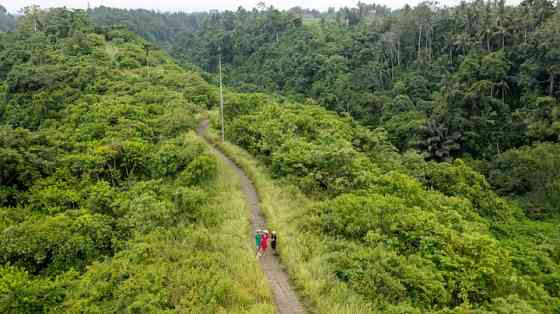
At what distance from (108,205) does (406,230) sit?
38.3 feet

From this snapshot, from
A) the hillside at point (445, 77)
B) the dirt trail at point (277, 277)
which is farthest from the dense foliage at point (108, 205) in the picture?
the hillside at point (445, 77)

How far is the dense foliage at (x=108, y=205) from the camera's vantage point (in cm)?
1167

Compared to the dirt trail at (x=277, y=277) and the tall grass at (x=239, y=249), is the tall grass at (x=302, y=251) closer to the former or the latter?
the dirt trail at (x=277, y=277)

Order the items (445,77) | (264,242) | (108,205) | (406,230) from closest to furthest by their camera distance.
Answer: (264,242), (406,230), (108,205), (445,77)

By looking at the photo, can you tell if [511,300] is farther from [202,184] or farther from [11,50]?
[11,50]

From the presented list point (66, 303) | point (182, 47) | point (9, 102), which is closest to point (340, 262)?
point (66, 303)

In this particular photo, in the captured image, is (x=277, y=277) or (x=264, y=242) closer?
(x=277, y=277)

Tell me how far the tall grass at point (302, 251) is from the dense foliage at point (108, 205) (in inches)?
55.6

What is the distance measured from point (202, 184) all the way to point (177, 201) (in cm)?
299

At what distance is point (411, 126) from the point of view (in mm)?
40875

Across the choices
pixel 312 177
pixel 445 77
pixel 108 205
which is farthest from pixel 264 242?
pixel 445 77

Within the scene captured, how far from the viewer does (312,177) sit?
19266 millimetres

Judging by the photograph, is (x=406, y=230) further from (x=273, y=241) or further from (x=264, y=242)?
(x=264, y=242)

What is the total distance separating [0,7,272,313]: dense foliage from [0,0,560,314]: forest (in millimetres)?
77
